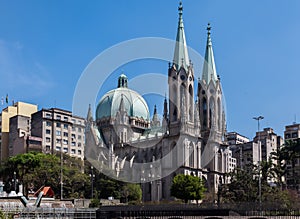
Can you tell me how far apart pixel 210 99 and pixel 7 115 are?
56261 millimetres

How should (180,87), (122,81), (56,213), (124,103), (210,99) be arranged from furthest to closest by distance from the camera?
(122,81)
(124,103)
(210,99)
(180,87)
(56,213)

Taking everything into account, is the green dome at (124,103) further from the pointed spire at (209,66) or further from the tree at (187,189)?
the tree at (187,189)

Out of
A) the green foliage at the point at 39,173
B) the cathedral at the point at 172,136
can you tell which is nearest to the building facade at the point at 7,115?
the cathedral at the point at 172,136

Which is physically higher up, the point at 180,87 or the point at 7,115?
the point at 180,87

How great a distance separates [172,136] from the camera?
114 m

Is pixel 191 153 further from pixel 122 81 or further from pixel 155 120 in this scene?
pixel 122 81

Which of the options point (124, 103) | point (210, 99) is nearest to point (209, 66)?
point (210, 99)

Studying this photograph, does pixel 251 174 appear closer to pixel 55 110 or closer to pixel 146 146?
pixel 146 146

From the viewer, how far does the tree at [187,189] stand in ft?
299

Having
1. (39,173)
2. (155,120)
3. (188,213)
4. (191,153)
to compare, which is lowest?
(188,213)

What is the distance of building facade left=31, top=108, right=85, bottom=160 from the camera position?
13000 cm

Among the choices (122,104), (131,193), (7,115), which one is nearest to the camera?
(131,193)

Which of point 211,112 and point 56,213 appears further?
point 211,112

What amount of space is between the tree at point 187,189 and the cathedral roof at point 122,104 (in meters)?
44.5
